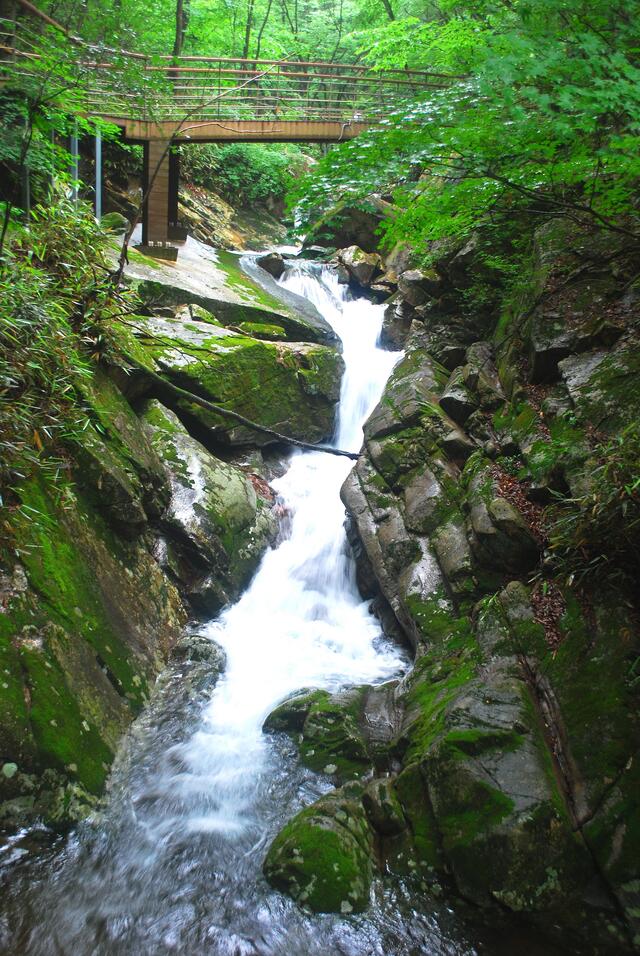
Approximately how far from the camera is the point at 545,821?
3.80 meters

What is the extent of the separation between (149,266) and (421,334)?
5484 millimetres

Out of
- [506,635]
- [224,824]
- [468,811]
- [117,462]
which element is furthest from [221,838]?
[117,462]

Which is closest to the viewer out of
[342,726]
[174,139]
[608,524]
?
[608,524]

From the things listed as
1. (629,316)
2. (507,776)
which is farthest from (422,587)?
(629,316)

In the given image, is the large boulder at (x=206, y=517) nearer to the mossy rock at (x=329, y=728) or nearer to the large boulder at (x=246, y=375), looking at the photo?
the large boulder at (x=246, y=375)

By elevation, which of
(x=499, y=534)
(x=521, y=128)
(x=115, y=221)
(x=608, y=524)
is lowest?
(x=499, y=534)

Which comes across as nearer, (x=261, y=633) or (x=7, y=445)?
(x=7, y=445)

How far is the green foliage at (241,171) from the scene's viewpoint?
2069cm

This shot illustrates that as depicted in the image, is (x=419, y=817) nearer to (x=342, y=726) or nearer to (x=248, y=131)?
(x=342, y=726)

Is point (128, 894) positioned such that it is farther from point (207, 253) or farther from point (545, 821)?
point (207, 253)

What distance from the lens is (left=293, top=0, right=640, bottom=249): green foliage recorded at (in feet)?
11.9

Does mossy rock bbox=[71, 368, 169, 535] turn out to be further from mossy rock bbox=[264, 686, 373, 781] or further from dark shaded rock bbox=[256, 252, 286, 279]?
dark shaded rock bbox=[256, 252, 286, 279]

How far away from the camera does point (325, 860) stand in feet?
12.8

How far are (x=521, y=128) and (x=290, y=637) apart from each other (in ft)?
20.2
